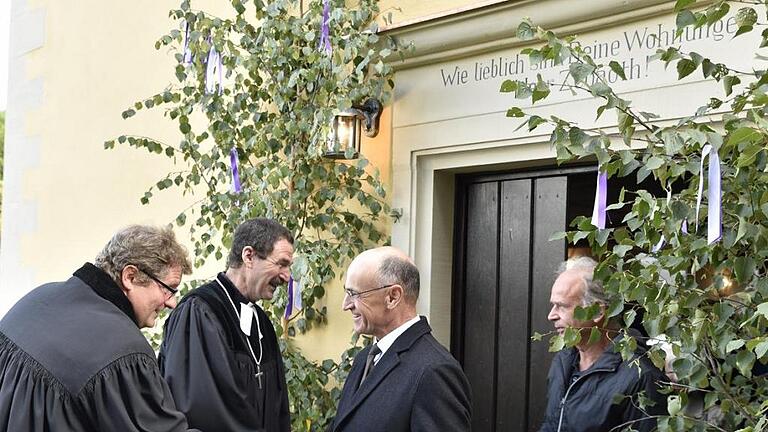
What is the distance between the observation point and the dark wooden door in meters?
6.16

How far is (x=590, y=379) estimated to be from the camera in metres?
4.68

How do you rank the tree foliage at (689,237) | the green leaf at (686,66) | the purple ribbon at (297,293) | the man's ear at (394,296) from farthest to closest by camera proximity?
1. the purple ribbon at (297,293)
2. the man's ear at (394,296)
3. the green leaf at (686,66)
4. the tree foliage at (689,237)

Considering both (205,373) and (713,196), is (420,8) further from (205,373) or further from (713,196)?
(713,196)

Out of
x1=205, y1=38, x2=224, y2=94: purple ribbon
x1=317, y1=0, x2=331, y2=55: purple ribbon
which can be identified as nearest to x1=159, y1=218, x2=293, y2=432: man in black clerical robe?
x1=317, y1=0, x2=331, y2=55: purple ribbon

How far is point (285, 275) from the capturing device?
5359 mm

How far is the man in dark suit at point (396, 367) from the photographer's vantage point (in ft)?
14.2

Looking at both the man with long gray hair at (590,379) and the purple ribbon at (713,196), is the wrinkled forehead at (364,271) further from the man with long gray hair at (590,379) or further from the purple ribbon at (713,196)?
the purple ribbon at (713,196)

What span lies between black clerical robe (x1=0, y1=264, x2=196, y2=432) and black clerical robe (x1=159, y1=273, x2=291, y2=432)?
1.11 m

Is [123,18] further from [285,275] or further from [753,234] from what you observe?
[753,234]

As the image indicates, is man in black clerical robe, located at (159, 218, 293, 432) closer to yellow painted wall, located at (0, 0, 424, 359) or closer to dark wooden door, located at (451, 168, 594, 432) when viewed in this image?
dark wooden door, located at (451, 168, 594, 432)

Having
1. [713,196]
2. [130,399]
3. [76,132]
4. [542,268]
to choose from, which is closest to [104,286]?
[130,399]

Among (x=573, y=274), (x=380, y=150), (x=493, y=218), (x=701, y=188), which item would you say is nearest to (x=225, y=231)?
(x=380, y=150)

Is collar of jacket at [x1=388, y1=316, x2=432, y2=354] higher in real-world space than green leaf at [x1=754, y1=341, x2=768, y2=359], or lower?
lower

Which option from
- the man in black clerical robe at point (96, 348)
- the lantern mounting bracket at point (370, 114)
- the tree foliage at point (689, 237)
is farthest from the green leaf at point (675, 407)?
the lantern mounting bracket at point (370, 114)
